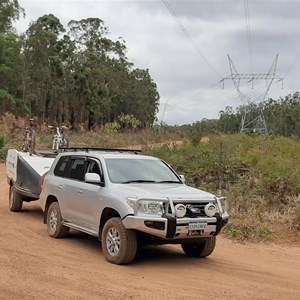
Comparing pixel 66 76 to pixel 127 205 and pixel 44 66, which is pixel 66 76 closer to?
pixel 44 66

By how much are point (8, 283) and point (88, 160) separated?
11.0ft

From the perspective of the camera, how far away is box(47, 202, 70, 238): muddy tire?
9680mm

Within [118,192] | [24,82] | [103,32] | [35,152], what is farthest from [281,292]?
[103,32]

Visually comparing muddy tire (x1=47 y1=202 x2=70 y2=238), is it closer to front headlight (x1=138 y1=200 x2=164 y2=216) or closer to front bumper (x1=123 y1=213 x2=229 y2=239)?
front bumper (x1=123 y1=213 x2=229 y2=239)

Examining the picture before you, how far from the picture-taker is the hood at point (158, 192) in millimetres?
7672

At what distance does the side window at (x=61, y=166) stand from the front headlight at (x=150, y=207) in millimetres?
3003

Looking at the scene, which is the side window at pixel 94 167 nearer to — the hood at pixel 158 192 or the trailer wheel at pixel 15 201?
the hood at pixel 158 192

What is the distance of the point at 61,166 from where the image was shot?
33.8ft

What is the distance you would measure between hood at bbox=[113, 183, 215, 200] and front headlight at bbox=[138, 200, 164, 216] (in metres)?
0.09

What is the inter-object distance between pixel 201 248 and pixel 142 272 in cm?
155

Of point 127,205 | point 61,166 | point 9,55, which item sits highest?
point 9,55

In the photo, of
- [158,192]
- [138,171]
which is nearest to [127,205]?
[158,192]

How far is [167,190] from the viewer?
8.06 meters

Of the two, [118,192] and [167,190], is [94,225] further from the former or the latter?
[167,190]
